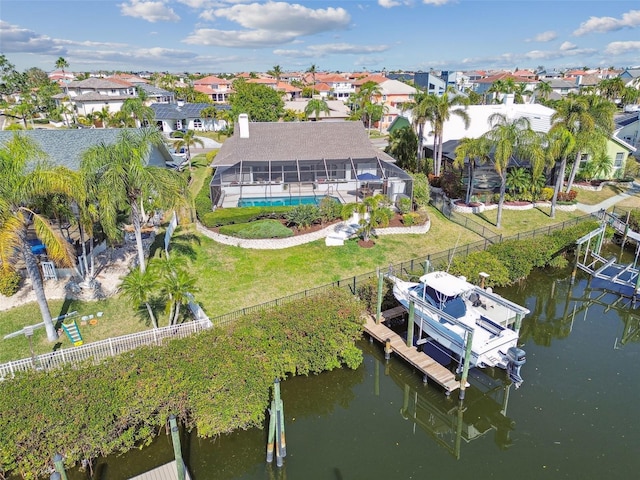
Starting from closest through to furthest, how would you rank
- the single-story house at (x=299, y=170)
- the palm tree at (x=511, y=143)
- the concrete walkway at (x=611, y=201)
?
the palm tree at (x=511, y=143) < the single-story house at (x=299, y=170) < the concrete walkway at (x=611, y=201)

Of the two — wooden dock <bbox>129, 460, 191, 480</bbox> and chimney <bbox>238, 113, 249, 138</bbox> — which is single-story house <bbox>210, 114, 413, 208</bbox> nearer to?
chimney <bbox>238, 113, 249, 138</bbox>

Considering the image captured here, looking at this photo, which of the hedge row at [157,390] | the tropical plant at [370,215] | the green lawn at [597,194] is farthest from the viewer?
the green lawn at [597,194]

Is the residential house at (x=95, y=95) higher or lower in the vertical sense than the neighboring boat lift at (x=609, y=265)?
higher

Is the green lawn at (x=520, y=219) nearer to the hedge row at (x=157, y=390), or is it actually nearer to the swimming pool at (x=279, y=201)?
the swimming pool at (x=279, y=201)

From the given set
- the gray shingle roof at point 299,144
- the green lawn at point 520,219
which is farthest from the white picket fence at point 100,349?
the green lawn at point 520,219

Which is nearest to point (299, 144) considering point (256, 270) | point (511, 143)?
point (256, 270)

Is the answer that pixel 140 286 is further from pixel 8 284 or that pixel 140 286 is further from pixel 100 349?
pixel 8 284

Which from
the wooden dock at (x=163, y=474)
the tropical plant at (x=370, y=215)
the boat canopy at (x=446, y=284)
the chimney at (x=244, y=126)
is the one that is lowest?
the wooden dock at (x=163, y=474)
